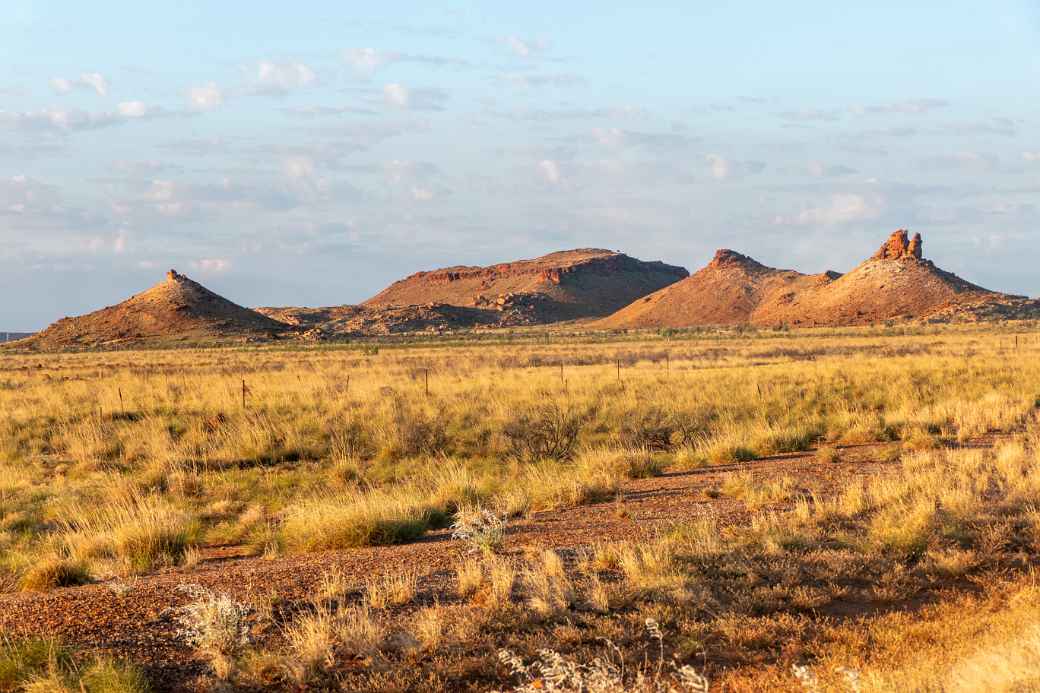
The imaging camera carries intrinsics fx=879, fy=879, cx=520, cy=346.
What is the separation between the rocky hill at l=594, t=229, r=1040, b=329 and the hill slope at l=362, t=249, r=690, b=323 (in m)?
17.2

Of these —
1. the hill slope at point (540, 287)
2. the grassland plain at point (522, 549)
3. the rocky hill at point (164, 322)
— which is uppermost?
the hill slope at point (540, 287)

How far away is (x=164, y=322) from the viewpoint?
97.8 meters

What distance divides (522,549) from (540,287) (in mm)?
163139

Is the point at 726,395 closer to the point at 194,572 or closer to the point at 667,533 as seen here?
the point at 667,533

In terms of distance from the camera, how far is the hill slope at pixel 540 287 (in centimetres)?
15812

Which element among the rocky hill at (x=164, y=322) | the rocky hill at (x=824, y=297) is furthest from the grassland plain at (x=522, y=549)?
the rocky hill at (x=824, y=297)

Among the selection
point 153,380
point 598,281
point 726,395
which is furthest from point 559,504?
point 598,281

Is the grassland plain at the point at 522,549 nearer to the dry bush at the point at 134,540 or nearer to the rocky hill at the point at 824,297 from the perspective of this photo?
the dry bush at the point at 134,540

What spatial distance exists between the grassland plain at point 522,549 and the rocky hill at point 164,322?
77.3 metres

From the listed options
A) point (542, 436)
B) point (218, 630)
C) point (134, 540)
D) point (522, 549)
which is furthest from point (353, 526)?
point (542, 436)

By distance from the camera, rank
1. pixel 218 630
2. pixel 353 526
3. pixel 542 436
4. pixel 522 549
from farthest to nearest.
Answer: pixel 542 436 < pixel 353 526 < pixel 522 549 < pixel 218 630

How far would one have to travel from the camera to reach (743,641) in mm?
6410

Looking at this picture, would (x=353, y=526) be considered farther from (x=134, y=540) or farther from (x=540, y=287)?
(x=540, y=287)

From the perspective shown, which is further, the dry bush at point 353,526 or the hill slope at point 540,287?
the hill slope at point 540,287
